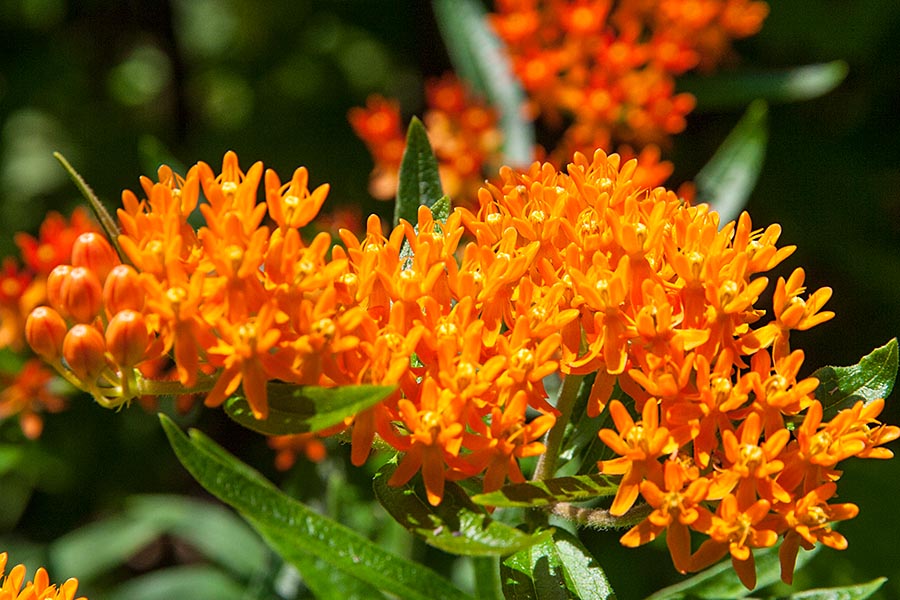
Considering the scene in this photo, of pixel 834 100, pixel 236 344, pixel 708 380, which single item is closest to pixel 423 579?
pixel 236 344

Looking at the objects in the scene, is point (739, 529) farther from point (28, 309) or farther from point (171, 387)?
point (28, 309)

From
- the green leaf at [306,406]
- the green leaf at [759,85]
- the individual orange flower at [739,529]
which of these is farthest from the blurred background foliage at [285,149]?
the individual orange flower at [739,529]

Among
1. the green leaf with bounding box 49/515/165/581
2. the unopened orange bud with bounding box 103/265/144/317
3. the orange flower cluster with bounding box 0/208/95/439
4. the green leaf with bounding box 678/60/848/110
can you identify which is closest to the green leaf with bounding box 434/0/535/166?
the green leaf with bounding box 678/60/848/110

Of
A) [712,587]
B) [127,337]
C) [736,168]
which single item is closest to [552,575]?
[712,587]

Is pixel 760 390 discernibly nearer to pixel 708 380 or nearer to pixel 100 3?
pixel 708 380

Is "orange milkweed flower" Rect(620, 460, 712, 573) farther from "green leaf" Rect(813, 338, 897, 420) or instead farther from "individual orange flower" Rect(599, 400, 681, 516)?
"green leaf" Rect(813, 338, 897, 420)

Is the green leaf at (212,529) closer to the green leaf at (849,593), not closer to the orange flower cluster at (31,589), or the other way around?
the orange flower cluster at (31,589)
